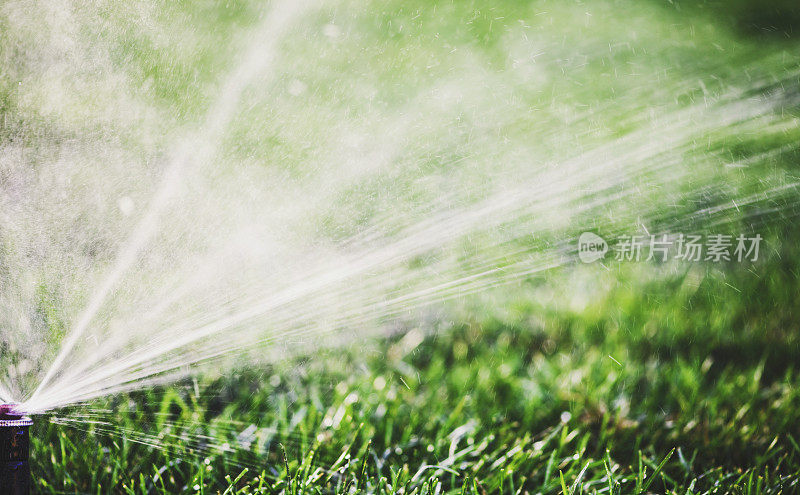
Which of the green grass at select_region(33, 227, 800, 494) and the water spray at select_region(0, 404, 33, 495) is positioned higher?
the water spray at select_region(0, 404, 33, 495)

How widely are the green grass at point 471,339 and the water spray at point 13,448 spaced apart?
328mm

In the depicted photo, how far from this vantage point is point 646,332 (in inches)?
92.0

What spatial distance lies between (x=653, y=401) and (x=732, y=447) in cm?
24

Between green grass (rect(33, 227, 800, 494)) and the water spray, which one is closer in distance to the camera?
the water spray

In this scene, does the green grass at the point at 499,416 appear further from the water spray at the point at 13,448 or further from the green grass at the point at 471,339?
the water spray at the point at 13,448

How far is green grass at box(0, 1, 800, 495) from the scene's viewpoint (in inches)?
61.6

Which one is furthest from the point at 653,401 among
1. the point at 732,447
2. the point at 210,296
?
the point at 210,296

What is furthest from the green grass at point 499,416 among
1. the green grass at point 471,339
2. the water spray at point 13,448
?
the water spray at point 13,448

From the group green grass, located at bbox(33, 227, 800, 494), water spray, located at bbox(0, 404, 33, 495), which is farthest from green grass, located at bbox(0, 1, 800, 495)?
water spray, located at bbox(0, 404, 33, 495)

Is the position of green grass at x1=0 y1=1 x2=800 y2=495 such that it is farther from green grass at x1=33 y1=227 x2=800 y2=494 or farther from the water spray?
the water spray

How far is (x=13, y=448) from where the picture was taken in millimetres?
1121

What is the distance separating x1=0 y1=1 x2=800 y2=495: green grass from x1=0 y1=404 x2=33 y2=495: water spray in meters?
0.33

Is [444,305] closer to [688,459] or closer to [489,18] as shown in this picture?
[688,459]

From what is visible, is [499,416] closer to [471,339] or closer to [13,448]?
[471,339]
